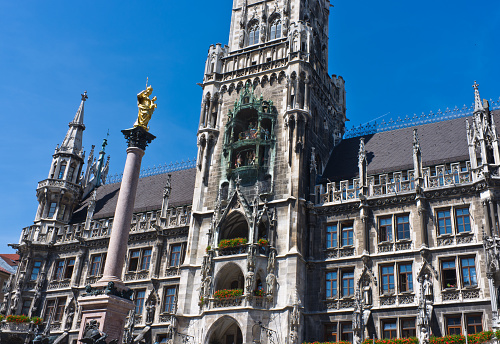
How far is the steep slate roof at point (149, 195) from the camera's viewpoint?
44.6 metres

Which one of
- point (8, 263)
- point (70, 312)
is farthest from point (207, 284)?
point (8, 263)

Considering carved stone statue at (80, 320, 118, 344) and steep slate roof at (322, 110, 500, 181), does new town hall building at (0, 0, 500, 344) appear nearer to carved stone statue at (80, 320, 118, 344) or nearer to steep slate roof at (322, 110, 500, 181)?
steep slate roof at (322, 110, 500, 181)

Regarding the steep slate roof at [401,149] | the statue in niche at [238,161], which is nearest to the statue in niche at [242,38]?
the statue in niche at [238,161]

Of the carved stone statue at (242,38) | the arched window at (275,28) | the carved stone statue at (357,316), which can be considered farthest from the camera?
the carved stone statue at (242,38)

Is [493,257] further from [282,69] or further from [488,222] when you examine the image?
[282,69]

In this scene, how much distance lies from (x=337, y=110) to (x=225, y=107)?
10403 millimetres

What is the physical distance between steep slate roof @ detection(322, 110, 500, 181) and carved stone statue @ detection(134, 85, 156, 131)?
1420cm

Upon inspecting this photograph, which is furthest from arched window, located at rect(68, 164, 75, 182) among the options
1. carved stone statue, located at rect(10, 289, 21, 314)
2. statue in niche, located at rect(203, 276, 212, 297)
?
statue in niche, located at rect(203, 276, 212, 297)

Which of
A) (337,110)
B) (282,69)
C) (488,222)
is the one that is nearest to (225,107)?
(282,69)

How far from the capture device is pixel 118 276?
25.1 meters

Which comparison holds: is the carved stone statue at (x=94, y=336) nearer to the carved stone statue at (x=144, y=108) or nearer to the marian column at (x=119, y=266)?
the marian column at (x=119, y=266)

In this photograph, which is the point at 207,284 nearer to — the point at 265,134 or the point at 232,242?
the point at 232,242

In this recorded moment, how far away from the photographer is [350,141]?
4366 centimetres

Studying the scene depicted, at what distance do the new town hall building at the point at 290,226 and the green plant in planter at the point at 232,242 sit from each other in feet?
0.28
